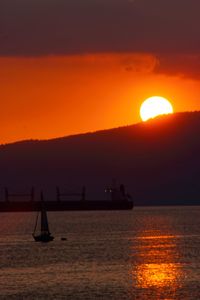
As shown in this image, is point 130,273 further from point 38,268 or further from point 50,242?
point 50,242

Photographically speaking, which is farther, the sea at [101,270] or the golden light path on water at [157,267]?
the golden light path on water at [157,267]

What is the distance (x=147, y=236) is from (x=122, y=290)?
9798 cm

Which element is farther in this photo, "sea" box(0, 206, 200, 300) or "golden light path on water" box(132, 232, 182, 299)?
"golden light path on water" box(132, 232, 182, 299)

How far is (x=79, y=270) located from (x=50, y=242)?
5210 cm

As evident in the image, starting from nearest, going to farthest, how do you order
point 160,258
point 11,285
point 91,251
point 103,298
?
point 103,298, point 11,285, point 160,258, point 91,251

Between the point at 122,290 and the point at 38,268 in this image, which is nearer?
the point at 122,290

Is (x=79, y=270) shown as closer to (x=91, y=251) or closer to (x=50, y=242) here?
(x=91, y=251)

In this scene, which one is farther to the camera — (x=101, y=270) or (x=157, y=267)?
(x=157, y=267)

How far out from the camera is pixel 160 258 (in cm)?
13762

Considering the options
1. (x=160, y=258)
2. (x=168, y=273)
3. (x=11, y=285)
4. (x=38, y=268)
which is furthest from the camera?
(x=160, y=258)

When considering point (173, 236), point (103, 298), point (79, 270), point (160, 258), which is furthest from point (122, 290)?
point (173, 236)

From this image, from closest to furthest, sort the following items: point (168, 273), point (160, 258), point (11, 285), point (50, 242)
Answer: point (11, 285) < point (168, 273) < point (160, 258) < point (50, 242)

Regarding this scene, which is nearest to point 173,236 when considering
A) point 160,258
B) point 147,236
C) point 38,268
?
point 147,236

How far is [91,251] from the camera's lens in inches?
5979
